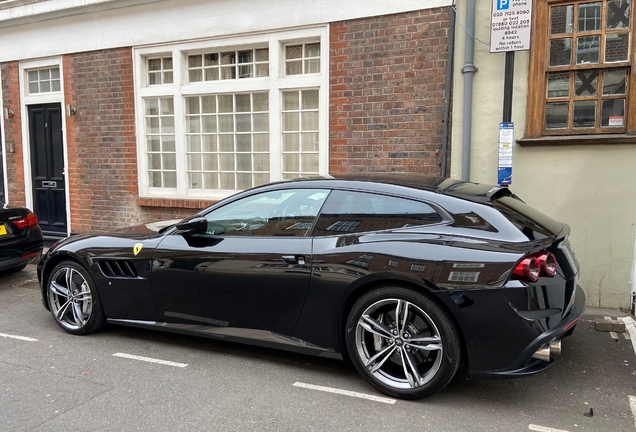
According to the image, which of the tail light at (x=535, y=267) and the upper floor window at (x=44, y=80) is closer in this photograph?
the tail light at (x=535, y=267)

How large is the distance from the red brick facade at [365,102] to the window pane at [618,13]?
1657 millimetres

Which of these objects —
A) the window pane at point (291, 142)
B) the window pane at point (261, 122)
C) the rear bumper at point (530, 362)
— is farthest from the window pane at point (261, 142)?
the rear bumper at point (530, 362)

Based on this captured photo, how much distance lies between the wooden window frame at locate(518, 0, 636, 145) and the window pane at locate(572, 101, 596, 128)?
0.08m

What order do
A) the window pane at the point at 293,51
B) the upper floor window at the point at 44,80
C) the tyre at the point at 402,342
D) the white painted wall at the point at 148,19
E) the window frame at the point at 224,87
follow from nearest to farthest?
the tyre at the point at 402,342, the white painted wall at the point at 148,19, the window frame at the point at 224,87, the window pane at the point at 293,51, the upper floor window at the point at 44,80

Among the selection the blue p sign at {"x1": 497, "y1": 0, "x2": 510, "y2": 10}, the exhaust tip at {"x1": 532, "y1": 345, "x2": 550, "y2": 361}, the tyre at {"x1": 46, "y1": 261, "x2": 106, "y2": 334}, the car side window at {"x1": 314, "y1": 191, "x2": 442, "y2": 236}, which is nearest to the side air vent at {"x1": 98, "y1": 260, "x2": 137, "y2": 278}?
the tyre at {"x1": 46, "y1": 261, "x2": 106, "y2": 334}

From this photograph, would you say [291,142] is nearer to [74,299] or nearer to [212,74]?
[212,74]

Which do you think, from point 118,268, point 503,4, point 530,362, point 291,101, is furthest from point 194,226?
point 503,4

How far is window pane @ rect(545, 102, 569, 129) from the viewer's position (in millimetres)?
5617

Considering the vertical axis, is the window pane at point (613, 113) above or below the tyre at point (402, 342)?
above

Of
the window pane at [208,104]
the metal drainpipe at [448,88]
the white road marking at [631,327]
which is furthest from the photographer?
the window pane at [208,104]

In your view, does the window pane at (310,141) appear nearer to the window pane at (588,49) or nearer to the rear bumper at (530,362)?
the window pane at (588,49)

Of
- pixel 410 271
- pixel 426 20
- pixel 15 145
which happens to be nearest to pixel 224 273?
pixel 410 271

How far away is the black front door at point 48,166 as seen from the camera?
899 cm

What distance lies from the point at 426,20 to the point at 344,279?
12.7ft
